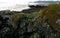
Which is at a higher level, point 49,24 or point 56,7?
point 56,7

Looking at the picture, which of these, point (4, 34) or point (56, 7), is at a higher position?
point (56, 7)

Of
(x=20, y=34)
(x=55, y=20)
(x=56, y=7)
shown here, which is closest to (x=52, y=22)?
(x=55, y=20)

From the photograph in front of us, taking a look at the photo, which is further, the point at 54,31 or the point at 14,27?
the point at 14,27

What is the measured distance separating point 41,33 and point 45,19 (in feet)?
1.61

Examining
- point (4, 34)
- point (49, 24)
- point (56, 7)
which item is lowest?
point (4, 34)

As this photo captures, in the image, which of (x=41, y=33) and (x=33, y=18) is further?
(x=33, y=18)

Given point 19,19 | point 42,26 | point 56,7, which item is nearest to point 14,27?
point 19,19

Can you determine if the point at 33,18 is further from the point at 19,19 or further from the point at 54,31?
the point at 54,31

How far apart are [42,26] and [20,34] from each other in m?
0.85

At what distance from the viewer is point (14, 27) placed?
23.3 feet

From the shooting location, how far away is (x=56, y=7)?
684cm

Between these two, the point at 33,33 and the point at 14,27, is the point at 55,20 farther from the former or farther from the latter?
the point at 14,27

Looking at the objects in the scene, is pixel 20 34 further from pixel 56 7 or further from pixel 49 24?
pixel 56 7

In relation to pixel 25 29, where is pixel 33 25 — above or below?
above
